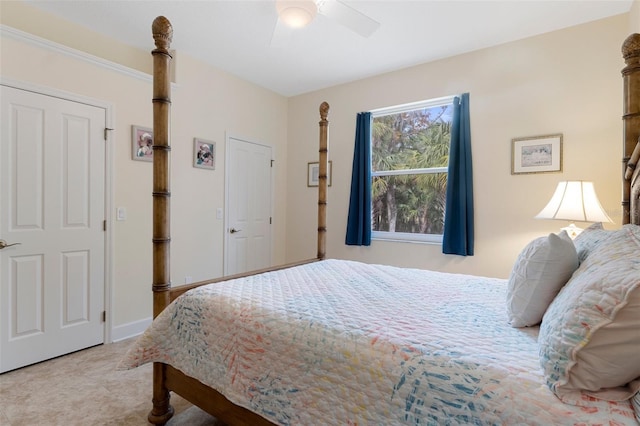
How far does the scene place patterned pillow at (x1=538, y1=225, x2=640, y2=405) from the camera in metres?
0.73

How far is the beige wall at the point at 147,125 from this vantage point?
2480 mm

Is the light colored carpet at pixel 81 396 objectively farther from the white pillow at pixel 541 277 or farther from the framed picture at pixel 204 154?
the framed picture at pixel 204 154

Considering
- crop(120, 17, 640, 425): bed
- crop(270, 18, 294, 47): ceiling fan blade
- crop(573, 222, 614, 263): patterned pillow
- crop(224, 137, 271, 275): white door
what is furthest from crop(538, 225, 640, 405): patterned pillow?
crop(224, 137, 271, 275): white door

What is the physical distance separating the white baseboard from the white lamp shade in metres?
3.50

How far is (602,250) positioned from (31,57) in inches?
138

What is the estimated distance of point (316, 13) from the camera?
79.9 inches

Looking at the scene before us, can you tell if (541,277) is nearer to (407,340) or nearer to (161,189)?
(407,340)

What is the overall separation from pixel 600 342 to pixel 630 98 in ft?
4.58

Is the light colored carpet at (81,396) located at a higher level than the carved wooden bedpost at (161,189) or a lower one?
lower

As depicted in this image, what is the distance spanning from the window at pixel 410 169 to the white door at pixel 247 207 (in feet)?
4.53

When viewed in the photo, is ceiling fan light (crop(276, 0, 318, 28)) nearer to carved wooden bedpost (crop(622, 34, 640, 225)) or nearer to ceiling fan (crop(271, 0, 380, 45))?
ceiling fan (crop(271, 0, 380, 45))

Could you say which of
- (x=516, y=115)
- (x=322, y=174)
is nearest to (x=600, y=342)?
(x=322, y=174)

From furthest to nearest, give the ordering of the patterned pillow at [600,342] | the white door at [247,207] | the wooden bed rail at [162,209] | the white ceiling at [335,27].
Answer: the white door at [247,207]
the white ceiling at [335,27]
the wooden bed rail at [162,209]
the patterned pillow at [600,342]

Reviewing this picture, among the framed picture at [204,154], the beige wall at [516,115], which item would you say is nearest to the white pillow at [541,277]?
the beige wall at [516,115]
